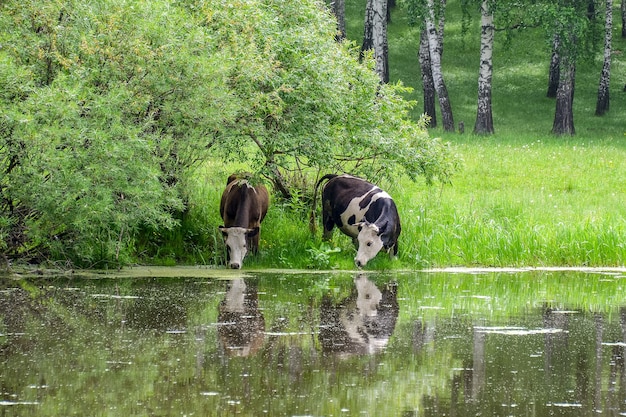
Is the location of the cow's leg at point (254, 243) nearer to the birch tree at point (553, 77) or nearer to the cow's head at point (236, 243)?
the cow's head at point (236, 243)

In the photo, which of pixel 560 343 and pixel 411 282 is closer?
pixel 560 343

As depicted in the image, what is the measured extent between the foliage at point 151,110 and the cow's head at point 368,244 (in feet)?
4.42

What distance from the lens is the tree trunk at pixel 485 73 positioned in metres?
36.6

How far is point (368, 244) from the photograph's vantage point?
1586 centimetres

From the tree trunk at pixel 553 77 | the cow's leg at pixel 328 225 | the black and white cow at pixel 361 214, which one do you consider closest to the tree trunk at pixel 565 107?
the tree trunk at pixel 553 77

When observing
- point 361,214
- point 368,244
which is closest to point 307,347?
point 368,244

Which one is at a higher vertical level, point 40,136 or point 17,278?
point 40,136

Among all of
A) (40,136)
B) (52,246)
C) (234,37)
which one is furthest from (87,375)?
(234,37)

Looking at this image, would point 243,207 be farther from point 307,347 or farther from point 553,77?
point 553,77

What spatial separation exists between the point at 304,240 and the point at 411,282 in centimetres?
279

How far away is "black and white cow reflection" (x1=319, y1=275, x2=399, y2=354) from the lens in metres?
9.49

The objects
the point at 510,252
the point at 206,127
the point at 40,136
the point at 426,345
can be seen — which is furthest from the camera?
the point at 510,252

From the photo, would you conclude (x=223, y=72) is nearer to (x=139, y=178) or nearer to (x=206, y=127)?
(x=206, y=127)

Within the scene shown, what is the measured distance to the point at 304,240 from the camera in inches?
667
